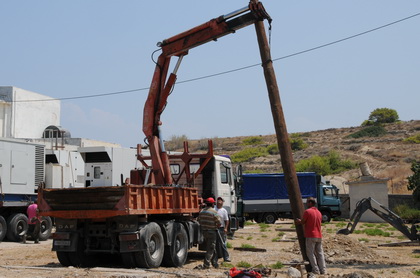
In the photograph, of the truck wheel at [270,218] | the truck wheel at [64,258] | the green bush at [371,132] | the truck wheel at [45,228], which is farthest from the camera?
the green bush at [371,132]

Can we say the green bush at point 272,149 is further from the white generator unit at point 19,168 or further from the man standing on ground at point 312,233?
the man standing on ground at point 312,233

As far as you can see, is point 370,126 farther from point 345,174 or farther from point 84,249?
point 84,249

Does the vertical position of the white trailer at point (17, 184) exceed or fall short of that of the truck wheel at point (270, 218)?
it exceeds it

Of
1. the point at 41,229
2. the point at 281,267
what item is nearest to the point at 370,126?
the point at 41,229

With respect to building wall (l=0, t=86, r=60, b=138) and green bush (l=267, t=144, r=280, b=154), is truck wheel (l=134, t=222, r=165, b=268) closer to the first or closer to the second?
building wall (l=0, t=86, r=60, b=138)

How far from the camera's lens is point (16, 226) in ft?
74.5

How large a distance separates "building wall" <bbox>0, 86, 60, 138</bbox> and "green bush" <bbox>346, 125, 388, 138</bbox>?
4430 centimetres

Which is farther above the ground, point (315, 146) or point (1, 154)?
point (315, 146)

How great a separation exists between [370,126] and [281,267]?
251 feet

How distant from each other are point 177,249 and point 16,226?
33.7 feet

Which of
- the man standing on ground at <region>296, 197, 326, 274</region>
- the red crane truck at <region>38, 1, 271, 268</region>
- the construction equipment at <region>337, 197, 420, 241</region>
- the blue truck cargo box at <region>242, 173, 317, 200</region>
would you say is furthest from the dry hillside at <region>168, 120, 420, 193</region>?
the man standing on ground at <region>296, 197, 326, 274</region>

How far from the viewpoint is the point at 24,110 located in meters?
51.2

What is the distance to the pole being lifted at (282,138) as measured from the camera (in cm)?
1221

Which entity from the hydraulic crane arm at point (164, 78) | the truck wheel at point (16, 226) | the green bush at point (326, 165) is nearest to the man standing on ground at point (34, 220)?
the truck wheel at point (16, 226)
